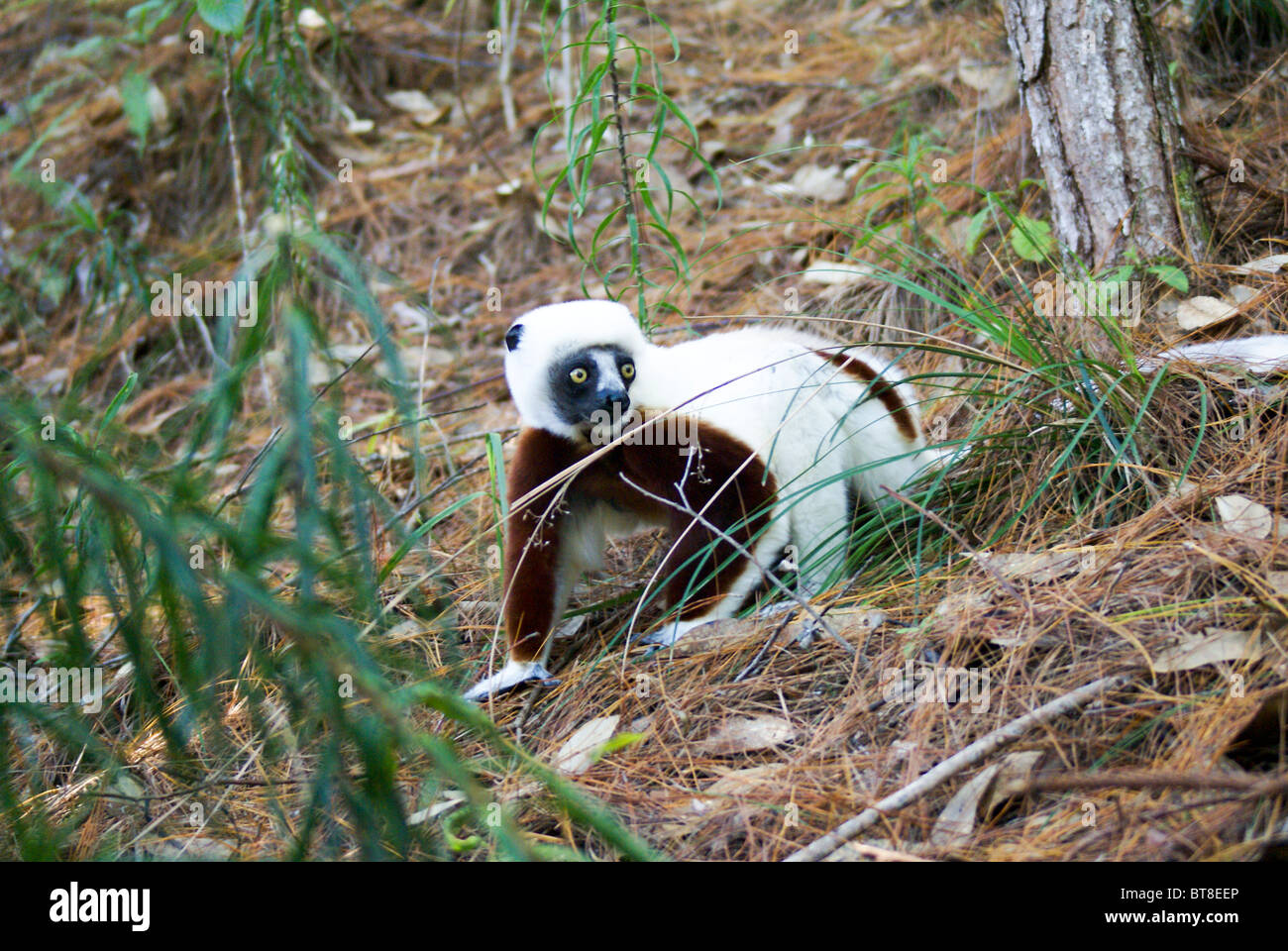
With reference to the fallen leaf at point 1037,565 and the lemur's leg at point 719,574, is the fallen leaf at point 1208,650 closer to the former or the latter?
the fallen leaf at point 1037,565

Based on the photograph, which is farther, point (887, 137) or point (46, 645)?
point (887, 137)

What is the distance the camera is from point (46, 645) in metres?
4.18

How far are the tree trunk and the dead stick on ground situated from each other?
221cm

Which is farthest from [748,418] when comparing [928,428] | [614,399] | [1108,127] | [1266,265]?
[1266,265]

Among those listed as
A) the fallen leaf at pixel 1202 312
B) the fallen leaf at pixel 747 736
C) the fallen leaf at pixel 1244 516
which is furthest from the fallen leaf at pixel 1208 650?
the fallen leaf at pixel 1202 312

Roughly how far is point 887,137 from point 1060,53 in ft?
6.63

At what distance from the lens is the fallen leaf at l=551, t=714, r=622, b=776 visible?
8.95ft

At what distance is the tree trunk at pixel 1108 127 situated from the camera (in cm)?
372

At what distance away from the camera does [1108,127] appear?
148 inches

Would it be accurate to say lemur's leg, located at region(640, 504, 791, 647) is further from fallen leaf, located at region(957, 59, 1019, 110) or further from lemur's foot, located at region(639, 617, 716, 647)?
fallen leaf, located at region(957, 59, 1019, 110)

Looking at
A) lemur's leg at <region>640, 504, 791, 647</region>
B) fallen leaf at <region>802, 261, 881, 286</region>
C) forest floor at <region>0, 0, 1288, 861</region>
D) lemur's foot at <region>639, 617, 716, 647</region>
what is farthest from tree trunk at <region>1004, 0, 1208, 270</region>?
lemur's foot at <region>639, 617, 716, 647</region>

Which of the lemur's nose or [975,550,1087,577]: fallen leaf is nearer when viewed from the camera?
[975,550,1087,577]: fallen leaf

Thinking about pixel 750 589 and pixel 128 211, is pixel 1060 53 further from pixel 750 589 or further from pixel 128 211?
pixel 128 211
